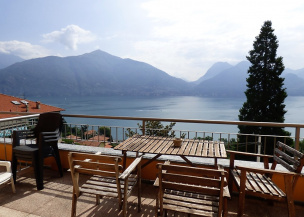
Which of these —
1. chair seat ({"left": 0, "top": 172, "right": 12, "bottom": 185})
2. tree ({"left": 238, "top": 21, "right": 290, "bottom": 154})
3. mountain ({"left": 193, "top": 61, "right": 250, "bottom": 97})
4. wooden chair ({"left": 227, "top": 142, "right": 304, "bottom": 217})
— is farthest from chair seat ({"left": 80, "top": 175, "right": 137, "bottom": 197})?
mountain ({"left": 193, "top": 61, "right": 250, "bottom": 97})

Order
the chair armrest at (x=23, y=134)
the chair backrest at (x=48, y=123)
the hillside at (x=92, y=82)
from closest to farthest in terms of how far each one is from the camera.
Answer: the chair armrest at (x=23, y=134), the chair backrest at (x=48, y=123), the hillside at (x=92, y=82)

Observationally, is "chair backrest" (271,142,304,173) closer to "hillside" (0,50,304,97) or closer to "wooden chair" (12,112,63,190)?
"wooden chair" (12,112,63,190)

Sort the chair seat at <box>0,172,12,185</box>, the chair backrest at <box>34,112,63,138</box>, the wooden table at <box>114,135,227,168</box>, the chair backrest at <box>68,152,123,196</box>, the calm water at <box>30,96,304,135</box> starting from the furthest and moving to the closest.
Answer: the calm water at <box>30,96,304,135</box> → the chair backrest at <box>34,112,63,138</box> → the chair seat at <box>0,172,12,185</box> → the wooden table at <box>114,135,227,168</box> → the chair backrest at <box>68,152,123,196</box>

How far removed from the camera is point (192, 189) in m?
1.79

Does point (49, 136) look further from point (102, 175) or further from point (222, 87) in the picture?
point (222, 87)

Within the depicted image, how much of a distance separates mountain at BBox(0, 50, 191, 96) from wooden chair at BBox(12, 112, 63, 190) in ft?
430

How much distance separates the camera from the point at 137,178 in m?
2.65

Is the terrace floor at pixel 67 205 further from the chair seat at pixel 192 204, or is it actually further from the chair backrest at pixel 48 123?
the chair backrest at pixel 48 123

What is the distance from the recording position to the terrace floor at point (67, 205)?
2.62 metres

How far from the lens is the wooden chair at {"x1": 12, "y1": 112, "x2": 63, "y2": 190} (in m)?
3.25

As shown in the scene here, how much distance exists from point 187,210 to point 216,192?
0.35 metres

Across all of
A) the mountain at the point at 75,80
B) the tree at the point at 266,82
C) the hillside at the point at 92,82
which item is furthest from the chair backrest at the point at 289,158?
the mountain at the point at 75,80

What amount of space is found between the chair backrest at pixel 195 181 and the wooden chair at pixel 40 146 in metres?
2.36

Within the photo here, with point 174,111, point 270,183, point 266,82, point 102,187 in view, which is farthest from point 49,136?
point 174,111
